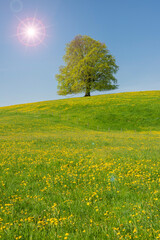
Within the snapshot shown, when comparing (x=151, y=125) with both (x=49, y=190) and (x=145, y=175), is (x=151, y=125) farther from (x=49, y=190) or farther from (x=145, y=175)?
(x=49, y=190)

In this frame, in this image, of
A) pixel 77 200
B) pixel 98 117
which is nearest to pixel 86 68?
pixel 98 117

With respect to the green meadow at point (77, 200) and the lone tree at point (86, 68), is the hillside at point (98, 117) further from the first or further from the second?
the green meadow at point (77, 200)

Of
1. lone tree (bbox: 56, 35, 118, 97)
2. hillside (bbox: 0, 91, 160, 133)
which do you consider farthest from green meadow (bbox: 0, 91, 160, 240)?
lone tree (bbox: 56, 35, 118, 97)

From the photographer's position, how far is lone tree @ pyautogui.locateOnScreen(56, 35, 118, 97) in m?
58.3

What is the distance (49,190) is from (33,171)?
220 centimetres

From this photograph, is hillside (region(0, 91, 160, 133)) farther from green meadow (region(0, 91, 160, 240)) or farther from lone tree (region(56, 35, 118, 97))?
green meadow (region(0, 91, 160, 240))

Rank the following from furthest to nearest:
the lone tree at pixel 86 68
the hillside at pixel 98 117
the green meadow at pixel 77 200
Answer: the lone tree at pixel 86 68
the hillside at pixel 98 117
the green meadow at pixel 77 200

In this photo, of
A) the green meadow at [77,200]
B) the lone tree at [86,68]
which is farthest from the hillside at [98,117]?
the green meadow at [77,200]

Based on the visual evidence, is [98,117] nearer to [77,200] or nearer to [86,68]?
[86,68]

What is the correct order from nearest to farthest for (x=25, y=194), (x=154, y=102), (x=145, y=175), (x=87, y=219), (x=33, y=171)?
(x=87, y=219), (x=25, y=194), (x=145, y=175), (x=33, y=171), (x=154, y=102)

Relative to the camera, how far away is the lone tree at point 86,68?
191ft

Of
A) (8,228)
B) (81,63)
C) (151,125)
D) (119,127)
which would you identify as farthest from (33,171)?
(81,63)

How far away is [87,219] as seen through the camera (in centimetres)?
413

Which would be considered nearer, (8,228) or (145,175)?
(8,228)
